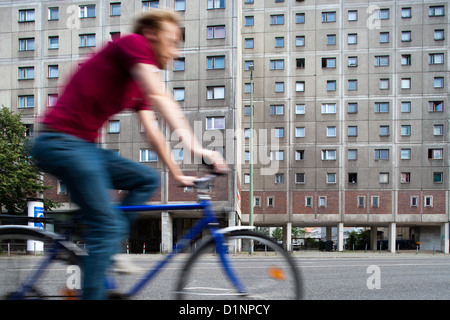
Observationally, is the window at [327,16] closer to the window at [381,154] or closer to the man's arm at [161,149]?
the window at [381,154]

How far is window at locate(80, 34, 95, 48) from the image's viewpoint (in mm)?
34812

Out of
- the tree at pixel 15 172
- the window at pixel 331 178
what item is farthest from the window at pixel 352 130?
the tree at pixel 15 172

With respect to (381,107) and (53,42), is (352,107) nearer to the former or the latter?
(381,107)

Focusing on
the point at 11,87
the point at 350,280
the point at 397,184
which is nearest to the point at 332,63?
the point at 397,184

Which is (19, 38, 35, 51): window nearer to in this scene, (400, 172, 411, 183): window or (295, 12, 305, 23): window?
(295, 12, 305, 23): window

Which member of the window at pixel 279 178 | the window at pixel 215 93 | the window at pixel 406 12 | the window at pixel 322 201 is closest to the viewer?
the window at pixel 215 93

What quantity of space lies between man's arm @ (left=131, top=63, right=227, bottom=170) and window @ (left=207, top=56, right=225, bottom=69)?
30629 millimetres

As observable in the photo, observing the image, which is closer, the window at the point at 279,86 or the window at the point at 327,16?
the window at the point at 279,86

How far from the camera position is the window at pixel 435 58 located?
41906 mm

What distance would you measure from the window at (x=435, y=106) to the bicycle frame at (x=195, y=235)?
4484 centimetres

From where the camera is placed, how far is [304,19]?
43.7 metres

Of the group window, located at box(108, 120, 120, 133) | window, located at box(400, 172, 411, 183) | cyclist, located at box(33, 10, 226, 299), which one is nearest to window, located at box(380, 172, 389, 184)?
window, located at box(400, 172, 411, 183)

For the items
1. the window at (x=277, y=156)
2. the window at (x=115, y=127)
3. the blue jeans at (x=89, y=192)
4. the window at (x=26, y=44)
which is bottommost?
the blue jeans at (x=89, y=192)
